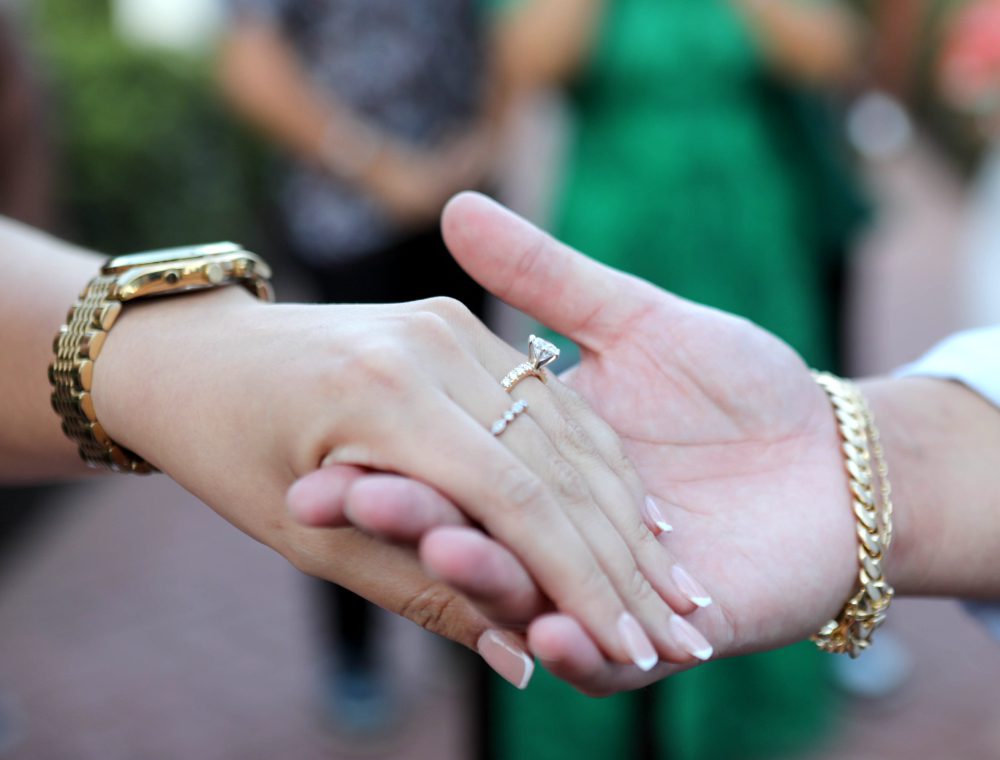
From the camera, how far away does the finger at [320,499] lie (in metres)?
1.20

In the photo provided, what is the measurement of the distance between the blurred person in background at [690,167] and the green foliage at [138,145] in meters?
3.36

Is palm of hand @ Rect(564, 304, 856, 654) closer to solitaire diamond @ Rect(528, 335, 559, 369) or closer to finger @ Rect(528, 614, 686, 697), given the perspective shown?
solitaire diamond @ Rect(528, 335, 559, 369)

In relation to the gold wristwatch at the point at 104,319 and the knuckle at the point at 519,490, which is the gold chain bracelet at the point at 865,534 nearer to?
the knuckle at the point at 519,490

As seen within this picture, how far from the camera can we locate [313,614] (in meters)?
4.46

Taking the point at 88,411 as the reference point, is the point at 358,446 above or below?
above

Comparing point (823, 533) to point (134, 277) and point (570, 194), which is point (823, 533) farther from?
point (570, 194)

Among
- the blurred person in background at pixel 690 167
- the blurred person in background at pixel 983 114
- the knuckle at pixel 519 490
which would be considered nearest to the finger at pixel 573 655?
the knuckle at pixel 519 490

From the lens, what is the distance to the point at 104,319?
5.10 feet

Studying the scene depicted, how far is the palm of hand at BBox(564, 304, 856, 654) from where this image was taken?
5.21 feet

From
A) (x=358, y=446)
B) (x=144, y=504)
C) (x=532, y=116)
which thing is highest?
(x=358, y=446)

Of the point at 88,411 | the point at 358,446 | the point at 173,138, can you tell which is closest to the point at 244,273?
the point at 88,411

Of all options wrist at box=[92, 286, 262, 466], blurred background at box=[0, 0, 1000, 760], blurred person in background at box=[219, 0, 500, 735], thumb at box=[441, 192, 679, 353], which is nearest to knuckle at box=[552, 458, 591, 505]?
thumb at box=[441, 192, 679, 353]

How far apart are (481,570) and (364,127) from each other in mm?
2806

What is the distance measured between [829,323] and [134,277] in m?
2.88
